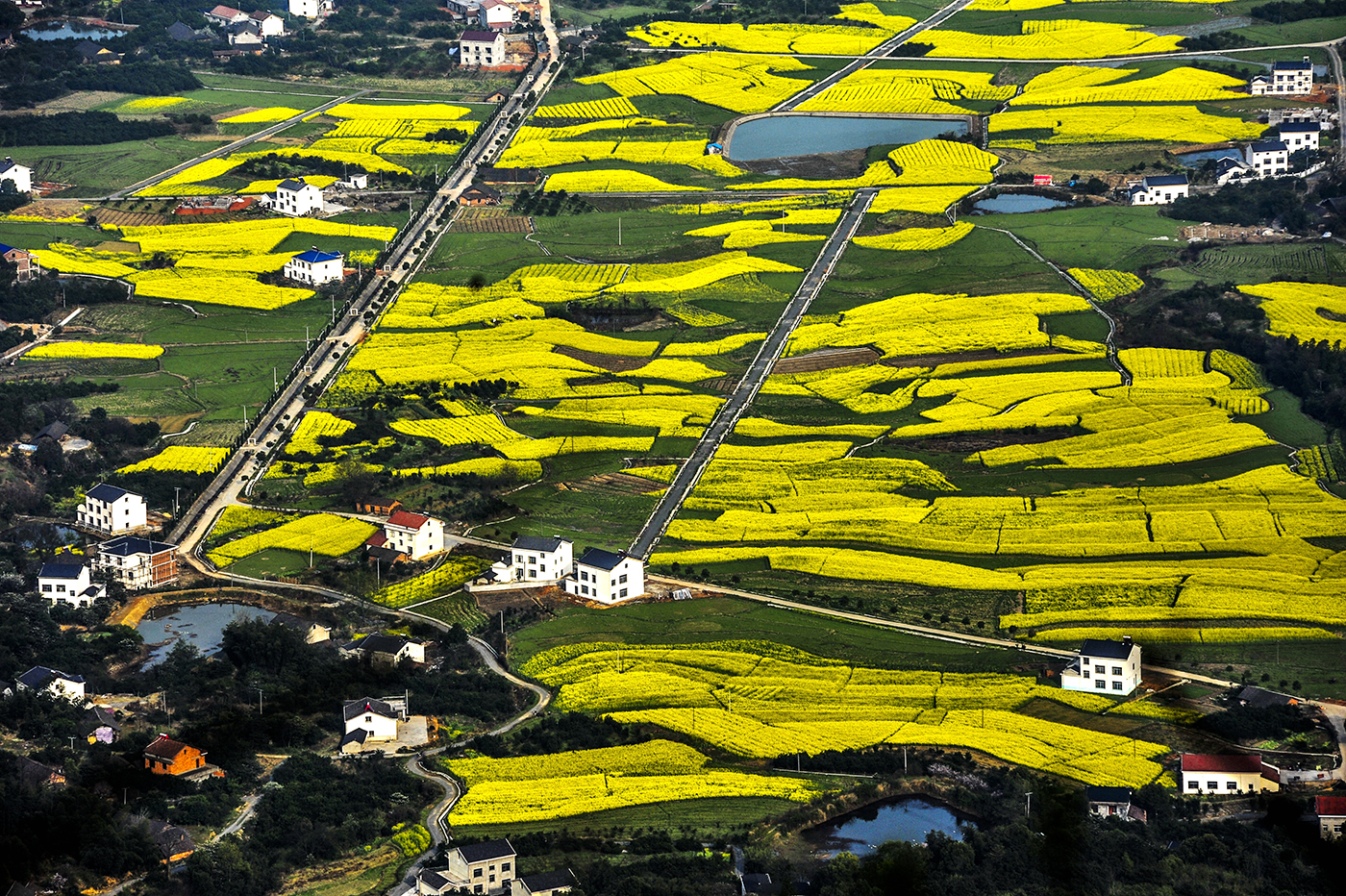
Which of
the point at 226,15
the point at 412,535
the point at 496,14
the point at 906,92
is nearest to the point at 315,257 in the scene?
the point at 412,535

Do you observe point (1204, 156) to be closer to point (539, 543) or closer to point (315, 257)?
point (315, 257)

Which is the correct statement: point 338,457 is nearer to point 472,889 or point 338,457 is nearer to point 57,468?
point 57,468

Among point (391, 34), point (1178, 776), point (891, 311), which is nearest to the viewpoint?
point (1178, 776)

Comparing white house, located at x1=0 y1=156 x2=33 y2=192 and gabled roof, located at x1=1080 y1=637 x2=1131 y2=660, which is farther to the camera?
white house, located at x1=0 y1=156 x2=33 y2=192

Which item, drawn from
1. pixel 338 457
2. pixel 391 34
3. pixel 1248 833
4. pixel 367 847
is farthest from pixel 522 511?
pixel 391 34

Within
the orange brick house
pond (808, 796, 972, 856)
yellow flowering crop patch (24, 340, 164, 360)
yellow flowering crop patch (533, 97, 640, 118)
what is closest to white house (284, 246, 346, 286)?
yellow flowering crop patch (24, 340, 164, 360)

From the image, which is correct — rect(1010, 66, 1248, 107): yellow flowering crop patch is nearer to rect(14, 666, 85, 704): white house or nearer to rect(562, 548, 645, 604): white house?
rect(562, 548, 645, 604): white house

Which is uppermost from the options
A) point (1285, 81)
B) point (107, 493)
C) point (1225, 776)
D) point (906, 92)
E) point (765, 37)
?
point (765, 37)
